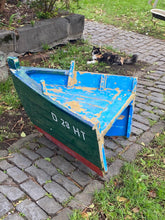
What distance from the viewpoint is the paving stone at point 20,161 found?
120 inches

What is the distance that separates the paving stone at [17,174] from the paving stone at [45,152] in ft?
1.26

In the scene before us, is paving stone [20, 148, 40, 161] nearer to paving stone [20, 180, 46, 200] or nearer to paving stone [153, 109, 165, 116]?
paving stone [20, 180, 46, 200]

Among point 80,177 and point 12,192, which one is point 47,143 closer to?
point 80,177

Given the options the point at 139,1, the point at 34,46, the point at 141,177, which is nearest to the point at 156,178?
the point at 141,177

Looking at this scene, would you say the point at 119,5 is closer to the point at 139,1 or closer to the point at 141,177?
the point at 139,1

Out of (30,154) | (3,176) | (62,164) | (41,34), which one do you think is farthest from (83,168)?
(41,34)

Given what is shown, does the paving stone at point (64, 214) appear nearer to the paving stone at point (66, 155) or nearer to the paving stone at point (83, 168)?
the paving stone at point (83, 168)

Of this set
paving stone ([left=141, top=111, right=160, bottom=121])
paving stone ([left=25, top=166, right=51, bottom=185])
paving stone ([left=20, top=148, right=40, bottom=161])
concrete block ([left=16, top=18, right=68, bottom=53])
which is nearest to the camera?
paving stone ([left=25, top=166, right=51, bottom=185])

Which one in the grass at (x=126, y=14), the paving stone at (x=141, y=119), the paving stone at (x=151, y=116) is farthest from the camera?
the grass at (x=126, y=14)

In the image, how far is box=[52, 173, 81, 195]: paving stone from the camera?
108 inches

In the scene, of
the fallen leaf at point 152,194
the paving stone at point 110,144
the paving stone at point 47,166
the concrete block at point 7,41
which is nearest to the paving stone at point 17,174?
the paving stone at point 47,166

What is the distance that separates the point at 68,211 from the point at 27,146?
118 centimetres

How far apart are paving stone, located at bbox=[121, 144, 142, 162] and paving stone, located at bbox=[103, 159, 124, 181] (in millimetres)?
121

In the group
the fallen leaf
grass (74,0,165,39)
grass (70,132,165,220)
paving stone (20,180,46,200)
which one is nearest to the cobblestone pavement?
paving stone (20,180,46,200)
